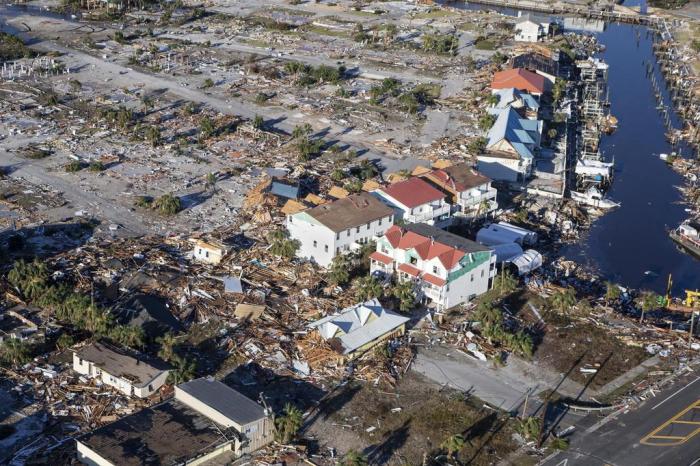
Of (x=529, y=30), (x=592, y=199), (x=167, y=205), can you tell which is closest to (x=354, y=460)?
(x=167, y=205)

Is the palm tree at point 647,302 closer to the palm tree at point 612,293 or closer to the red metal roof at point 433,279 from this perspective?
the palm tree at point 612,293

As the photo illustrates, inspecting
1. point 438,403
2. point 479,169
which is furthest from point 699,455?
point 479,169

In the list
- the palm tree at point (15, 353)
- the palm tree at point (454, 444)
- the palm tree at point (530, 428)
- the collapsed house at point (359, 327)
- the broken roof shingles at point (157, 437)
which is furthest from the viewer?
the collapsed house at point (359, 327)

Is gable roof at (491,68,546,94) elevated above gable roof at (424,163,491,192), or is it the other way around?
gable roof at (491,68,546,94)

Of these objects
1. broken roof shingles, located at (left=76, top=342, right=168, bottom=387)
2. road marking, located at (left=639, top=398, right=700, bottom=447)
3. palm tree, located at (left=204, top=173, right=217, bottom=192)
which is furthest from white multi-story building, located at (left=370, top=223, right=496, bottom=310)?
palm tree, located at (left=204, top=173, right=217, bottom=192)

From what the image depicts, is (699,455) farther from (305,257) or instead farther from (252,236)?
(252,236)

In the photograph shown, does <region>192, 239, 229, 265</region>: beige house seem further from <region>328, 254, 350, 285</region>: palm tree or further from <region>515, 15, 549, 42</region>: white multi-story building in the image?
<region>515, 15, 549, 42</region>: white multi-story building

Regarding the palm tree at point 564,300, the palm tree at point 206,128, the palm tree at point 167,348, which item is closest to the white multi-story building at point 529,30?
the palm tree at point 206,128
